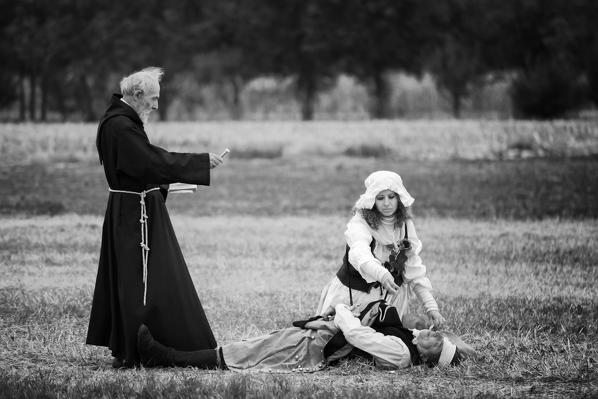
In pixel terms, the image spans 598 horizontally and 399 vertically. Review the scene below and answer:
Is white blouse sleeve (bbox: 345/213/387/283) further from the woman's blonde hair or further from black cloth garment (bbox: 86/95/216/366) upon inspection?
black cloth garment (bbox: 86/95/216/366)

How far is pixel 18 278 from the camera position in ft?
32.1

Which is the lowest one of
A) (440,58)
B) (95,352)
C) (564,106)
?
(95,352)

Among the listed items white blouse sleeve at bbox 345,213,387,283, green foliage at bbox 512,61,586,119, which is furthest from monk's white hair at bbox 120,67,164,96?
green foliage at bbox 512,61,586,119

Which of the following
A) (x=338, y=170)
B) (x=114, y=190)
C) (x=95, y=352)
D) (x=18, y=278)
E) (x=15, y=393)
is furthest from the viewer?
(x=338, y=170)

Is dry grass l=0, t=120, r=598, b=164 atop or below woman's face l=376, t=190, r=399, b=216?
atop

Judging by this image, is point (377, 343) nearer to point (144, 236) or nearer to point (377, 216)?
point (377, 216)

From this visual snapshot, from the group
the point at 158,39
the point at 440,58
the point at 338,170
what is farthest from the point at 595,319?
the point at 158,39

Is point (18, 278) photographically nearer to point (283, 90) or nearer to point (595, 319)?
point (595, 319)

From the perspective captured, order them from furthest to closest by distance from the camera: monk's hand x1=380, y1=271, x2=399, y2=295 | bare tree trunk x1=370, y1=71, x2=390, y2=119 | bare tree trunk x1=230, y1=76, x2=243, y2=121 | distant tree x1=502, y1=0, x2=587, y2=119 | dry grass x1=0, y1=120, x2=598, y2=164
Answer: bare tree trunk x1=230, y1=76, x2=243, y2=121
bare tree trunk x1=370, y1=71, x2=390, y2=119
distant tree x1=502, y1=0, x2=587, y2=119
dry grass x1=0, y1=120, x2=598, y2=164
monk's hand x1=380, y1=271, x2=399, y2=295

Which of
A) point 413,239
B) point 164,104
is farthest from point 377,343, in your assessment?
point 164,104

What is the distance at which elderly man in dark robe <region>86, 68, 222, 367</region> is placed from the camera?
19.5 feet

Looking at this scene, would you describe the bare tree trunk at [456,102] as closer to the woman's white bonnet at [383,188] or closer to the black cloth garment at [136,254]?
the woman's white bonnet at [383,188]

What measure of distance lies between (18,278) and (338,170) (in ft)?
51.9

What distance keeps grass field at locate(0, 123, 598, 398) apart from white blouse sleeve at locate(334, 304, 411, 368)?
0.31 feet
